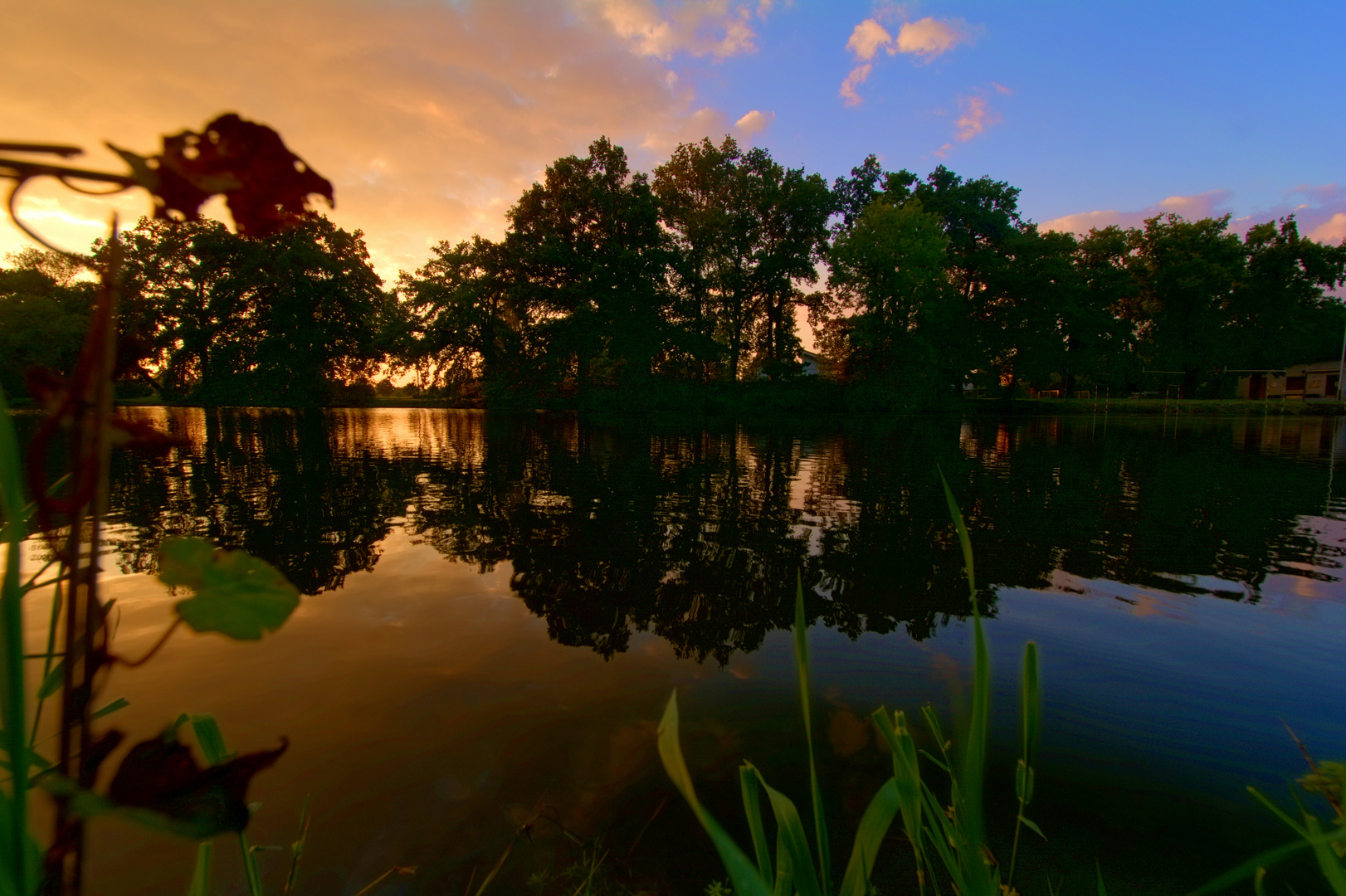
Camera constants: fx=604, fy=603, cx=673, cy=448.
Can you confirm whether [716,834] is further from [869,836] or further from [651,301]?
[651,301]

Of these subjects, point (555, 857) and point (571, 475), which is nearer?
point (555, 857)

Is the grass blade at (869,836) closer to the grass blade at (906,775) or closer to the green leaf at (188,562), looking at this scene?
the grass blade at (906,775)

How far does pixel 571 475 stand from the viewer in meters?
10.1

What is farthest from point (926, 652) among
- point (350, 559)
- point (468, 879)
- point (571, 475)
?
point (571, 475)

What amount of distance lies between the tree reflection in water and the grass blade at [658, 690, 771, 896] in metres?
2.72

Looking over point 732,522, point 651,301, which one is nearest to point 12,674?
point 732,522

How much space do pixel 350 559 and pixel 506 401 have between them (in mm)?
29379

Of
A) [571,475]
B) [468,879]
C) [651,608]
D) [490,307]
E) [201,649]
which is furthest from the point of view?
[490,307]

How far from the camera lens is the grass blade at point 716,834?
624mm

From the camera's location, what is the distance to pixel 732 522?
6789mm

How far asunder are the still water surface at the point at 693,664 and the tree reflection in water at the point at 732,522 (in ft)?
0.17

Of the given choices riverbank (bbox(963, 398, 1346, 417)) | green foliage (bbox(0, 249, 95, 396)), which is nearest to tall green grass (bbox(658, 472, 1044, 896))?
green foliage (bbox(0, 249, 95, 396))

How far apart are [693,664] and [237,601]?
313cm

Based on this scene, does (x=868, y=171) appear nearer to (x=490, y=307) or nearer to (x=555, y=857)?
(x=490, y=307)
